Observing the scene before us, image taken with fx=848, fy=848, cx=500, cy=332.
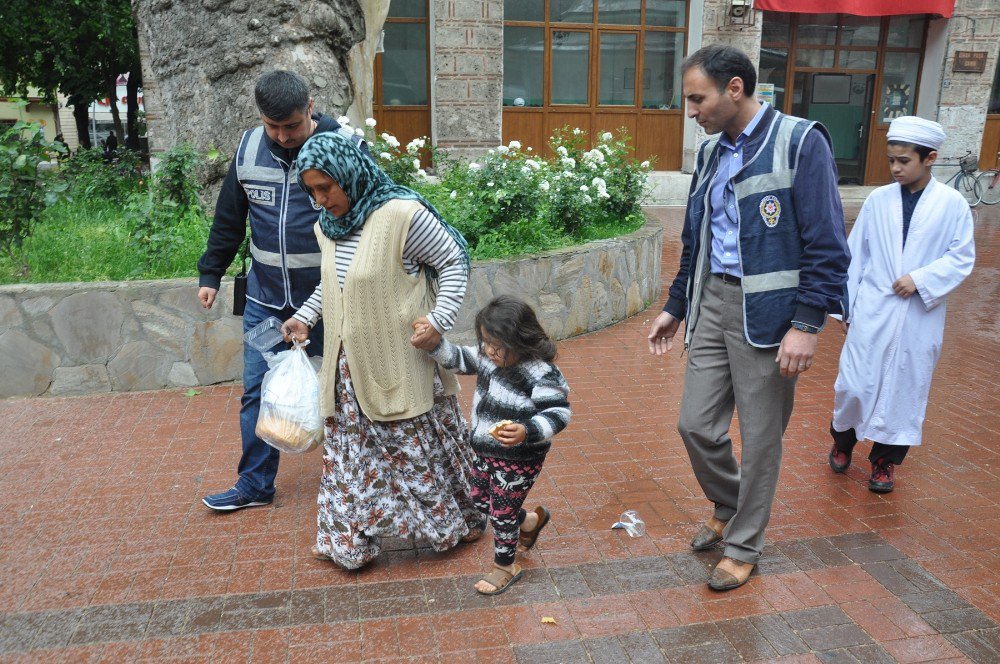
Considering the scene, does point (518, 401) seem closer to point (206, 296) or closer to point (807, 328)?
point (807, 328)

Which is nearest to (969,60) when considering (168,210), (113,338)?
(168,210)

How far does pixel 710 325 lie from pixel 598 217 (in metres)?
5.17

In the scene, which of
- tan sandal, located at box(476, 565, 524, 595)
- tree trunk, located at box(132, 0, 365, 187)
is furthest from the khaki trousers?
tree trunk, located at box(132, 0, 365, 187)

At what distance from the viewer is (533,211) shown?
716 cm

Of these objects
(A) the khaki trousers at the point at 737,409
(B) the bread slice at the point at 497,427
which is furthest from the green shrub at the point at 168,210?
(A) the khaki trousers at the point at 737,409

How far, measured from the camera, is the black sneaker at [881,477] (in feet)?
14.2

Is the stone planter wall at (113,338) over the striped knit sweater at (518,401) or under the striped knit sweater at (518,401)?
under

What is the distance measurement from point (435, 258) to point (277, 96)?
956mm

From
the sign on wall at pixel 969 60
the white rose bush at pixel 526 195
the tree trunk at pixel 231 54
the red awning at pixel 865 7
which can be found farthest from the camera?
the sign on wall at pixel 969 60

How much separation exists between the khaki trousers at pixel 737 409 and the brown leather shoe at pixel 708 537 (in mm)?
154

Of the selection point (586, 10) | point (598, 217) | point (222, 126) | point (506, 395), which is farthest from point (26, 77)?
point (506, 395)

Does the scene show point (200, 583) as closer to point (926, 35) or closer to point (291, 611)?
point (291, 611)

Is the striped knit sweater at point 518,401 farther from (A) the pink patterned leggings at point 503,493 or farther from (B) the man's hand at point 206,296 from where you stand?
(B) the man's hand at point 206,296

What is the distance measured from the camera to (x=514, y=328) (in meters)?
3.11
